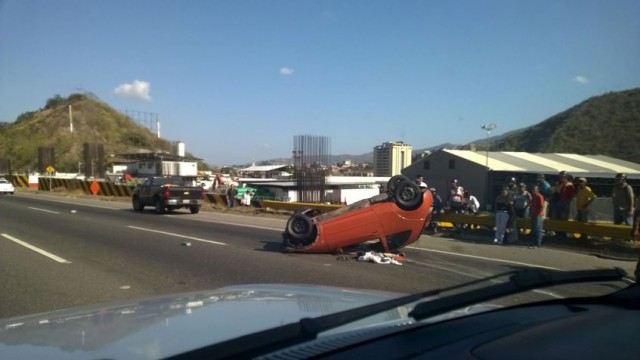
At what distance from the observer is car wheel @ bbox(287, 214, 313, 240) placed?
11449 millimetres

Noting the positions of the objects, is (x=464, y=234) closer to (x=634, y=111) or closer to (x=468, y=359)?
(x=468, y=359)

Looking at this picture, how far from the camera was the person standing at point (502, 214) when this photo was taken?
14.4 m

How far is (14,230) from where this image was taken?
52.7ft

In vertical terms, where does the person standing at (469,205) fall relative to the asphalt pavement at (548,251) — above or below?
above

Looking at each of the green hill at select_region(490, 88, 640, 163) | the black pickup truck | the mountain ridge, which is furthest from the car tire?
the green hill at select_region(490, 88, 640, 163)

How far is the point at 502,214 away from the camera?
14.5 m

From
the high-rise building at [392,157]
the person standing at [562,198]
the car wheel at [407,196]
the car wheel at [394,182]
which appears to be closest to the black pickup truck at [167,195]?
the car wheel at [394,182]

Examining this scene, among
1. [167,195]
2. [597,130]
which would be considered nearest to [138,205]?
[167,195]

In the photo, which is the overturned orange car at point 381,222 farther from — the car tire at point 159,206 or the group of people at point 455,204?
the car tire at point 159,206

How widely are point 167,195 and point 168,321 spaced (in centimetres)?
2123

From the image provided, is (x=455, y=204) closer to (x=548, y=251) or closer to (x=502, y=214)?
(x=502, y=214)

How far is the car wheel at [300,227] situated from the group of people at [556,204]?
18.4ft

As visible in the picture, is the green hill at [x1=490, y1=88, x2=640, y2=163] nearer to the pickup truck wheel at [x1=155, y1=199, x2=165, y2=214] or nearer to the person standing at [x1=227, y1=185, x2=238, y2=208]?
the person standing at [x1=227, y1=185, x2=238, y2=208]

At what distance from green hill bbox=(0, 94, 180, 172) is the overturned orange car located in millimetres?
88267
